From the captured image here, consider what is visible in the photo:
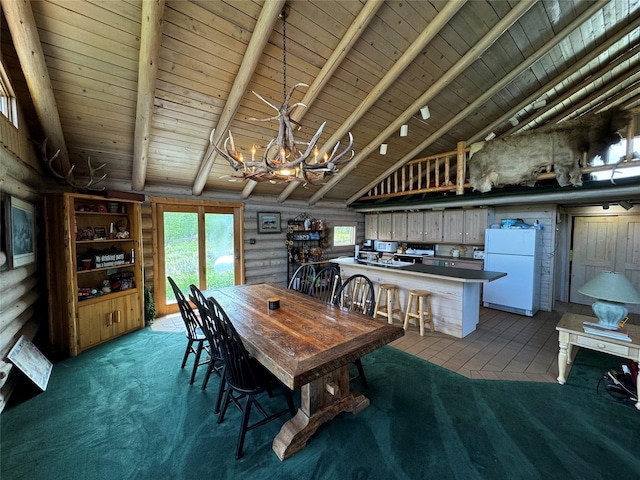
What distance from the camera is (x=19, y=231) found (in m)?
2.67

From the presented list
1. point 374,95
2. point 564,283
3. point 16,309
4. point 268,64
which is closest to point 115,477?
point 16,309

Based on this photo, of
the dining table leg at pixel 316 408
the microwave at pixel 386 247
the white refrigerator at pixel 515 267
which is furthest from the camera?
the microwave at pixel 386 247

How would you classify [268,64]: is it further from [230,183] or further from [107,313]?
[107,313]

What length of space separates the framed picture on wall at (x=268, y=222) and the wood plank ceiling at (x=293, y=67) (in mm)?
1438

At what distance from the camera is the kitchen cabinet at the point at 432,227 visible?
6362mm

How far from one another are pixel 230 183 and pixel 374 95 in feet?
10.3

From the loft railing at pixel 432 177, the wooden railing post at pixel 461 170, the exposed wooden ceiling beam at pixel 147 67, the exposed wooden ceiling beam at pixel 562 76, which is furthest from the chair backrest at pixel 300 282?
the exposed wooden ceiling beam at pixel 562 76

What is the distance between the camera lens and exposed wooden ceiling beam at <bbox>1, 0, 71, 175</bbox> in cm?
202

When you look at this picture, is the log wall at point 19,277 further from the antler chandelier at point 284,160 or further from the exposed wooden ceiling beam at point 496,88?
the exposed wooden ceiling beam at point 496,88

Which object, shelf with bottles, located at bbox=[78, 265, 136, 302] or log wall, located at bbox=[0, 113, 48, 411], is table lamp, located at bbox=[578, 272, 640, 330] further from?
shelf with bottles, located at bbox=[78, 265, 136, 302]

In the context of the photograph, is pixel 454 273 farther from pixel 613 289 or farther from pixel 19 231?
pixel 19 231

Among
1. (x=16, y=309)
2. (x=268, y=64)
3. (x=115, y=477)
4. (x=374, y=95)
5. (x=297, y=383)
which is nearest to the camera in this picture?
(x=297, y=383)

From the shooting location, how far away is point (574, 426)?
2150 millimetres

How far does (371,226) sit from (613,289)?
5.67m
